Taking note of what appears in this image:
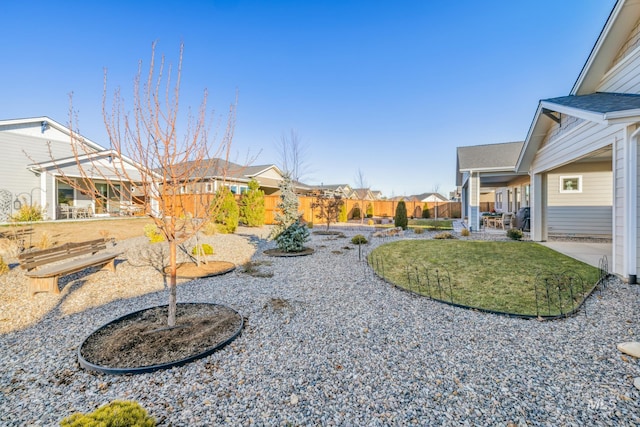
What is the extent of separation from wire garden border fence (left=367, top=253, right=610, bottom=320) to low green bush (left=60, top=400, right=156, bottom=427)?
14.0ft

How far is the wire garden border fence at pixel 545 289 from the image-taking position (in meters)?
4.08

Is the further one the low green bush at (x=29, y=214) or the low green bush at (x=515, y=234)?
the low green bush at (x=29, y=214)

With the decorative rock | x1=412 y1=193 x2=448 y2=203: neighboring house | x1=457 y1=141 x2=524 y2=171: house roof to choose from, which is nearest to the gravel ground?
the decorative rock

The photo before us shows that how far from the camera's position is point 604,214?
11000mm

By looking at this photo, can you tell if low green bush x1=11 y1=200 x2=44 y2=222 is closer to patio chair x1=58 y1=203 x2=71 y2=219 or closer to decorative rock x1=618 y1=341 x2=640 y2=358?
patio chair x1=58 y1=203 x2=71 y2=219

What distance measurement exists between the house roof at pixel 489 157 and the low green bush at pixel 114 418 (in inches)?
576

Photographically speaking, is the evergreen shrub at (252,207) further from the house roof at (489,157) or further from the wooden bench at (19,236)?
the house roof at (489,157)

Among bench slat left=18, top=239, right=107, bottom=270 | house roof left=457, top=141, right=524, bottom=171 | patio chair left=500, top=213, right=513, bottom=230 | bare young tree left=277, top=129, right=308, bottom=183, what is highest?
bare young tree left=277, top=129, right=308, bottom=183

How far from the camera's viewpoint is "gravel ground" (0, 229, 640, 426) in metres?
2.19

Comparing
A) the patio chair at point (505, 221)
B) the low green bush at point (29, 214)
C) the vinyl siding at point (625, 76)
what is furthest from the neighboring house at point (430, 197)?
the low green bush at point (29, 214)

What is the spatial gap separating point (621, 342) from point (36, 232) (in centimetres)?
1595

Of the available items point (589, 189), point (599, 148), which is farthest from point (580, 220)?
point (599, 148)

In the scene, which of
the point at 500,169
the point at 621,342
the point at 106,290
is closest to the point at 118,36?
the point at 106,290

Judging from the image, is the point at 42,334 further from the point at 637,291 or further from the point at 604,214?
the point at 604,214
